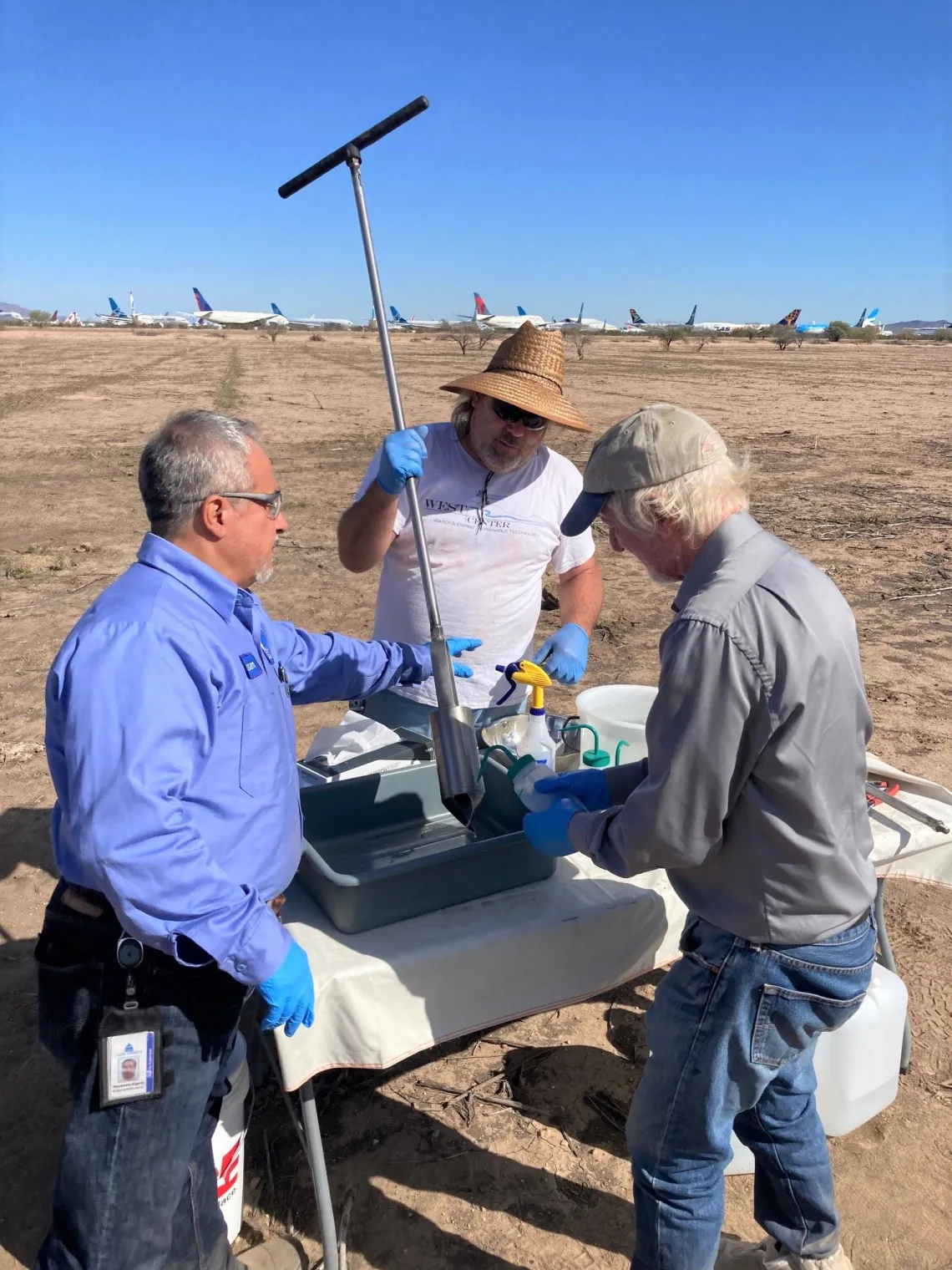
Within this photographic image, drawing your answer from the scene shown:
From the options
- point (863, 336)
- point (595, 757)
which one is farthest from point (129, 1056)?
point (863, 336)

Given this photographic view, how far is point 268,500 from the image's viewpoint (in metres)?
1.69

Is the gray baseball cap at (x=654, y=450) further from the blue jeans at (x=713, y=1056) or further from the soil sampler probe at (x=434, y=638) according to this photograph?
the blue jeans at (x=713, y=1056)

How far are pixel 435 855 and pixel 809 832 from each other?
0.71m

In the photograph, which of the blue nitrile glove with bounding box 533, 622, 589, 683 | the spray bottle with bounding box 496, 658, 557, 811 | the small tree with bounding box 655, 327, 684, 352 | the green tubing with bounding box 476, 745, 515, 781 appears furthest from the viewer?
the small tree with bounding box 655, 327, 684, 352

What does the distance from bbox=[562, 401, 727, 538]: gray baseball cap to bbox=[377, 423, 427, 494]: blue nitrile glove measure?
3.19ft

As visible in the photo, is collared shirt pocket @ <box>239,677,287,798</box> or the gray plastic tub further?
the gray plastic tub

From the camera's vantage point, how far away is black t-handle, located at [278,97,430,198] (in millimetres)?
2359

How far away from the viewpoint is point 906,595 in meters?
7.30

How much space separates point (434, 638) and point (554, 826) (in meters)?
0.64

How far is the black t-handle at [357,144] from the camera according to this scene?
92.9 inches

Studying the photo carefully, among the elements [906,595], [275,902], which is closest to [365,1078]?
[275,902]

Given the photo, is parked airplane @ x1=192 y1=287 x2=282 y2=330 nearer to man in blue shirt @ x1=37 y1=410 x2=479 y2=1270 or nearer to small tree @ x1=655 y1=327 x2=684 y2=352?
small tree @ x1=655 y1=327 x2=684 y2=352

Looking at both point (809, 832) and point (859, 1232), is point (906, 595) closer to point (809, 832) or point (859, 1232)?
point (859, 1232)

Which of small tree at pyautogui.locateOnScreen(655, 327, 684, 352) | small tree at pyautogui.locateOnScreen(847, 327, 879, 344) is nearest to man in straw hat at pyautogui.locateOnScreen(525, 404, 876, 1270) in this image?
small tree at pyautogui.locateOnScreen(655, 327, 684, 352)
